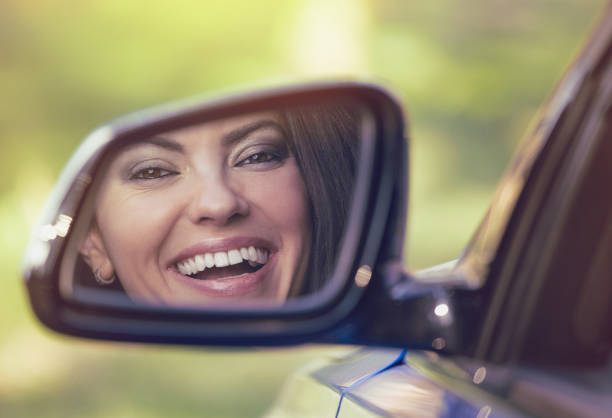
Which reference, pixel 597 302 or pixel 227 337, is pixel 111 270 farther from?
pixel 597 302

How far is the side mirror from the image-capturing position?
52.4 inches

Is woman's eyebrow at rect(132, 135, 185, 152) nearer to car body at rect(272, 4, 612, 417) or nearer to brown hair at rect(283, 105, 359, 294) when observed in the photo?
brown hair at rect(283, 105, 359, 294)

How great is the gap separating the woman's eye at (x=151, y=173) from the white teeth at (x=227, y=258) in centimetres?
21

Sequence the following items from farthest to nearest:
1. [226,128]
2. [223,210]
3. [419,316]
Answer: [223,210], [226,128], [419,316]

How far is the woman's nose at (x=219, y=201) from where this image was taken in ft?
6.15

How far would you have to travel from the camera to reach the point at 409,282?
3.99 ft

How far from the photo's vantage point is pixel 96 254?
1.89m

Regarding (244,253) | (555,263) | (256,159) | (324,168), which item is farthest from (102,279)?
(555,263)

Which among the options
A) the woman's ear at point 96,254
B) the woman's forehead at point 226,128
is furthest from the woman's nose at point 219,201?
the woman's ear at point 96,254

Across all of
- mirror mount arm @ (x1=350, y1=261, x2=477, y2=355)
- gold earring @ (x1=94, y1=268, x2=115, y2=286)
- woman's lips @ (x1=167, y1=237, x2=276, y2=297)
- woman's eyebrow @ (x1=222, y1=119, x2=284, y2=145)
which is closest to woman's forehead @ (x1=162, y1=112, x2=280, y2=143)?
woman's eyebrow @ (x1=222, y1=119, x2=284, y2=145)

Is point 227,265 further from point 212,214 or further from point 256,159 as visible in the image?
point 256,159

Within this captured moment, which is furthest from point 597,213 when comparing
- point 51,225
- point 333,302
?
point 51,225

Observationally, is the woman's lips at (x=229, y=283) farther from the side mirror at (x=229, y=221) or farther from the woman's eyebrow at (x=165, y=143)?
the woman's eyebrow at (x=165, y=143)

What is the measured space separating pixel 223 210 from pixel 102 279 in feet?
1.04
